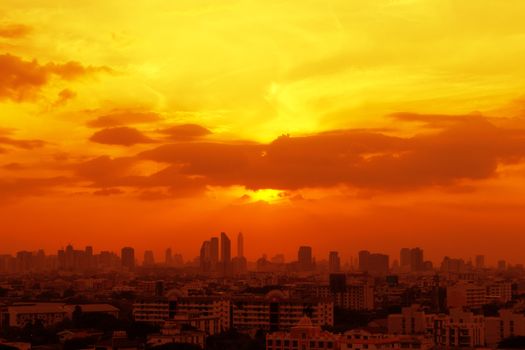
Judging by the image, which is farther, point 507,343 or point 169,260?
point 169,260

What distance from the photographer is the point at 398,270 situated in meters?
106

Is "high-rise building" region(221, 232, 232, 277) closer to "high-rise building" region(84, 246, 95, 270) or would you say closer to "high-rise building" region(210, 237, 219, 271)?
"high-rise building" region(210, 237, 219, 271)

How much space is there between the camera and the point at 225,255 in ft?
348

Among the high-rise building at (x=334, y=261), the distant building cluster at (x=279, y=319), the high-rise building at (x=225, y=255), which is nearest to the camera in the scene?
the distant building cluster at (x=279, y=319)

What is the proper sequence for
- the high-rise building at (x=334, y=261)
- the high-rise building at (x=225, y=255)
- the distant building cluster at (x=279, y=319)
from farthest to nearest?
the high-rise building at (x=334, y=261) → the high-rise building at (x=225, y=255) → the distant building cluster at (x=279, y=319)

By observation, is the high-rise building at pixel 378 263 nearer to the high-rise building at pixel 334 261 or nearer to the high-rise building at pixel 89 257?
the high-rise building at pixel 334 261

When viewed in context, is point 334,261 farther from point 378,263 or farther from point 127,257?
point 127,257

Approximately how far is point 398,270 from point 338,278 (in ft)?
189

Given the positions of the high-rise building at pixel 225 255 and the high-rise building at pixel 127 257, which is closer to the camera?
the high-rise building at pixel 225 255

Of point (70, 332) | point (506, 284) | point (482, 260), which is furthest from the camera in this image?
point (482, 260)

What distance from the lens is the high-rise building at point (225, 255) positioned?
10106cm

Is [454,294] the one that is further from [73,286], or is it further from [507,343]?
[73,286]

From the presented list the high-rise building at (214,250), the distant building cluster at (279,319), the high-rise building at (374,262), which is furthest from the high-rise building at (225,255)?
the distant building cluster at (279,319)

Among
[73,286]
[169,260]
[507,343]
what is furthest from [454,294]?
[169,260]
